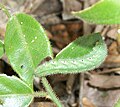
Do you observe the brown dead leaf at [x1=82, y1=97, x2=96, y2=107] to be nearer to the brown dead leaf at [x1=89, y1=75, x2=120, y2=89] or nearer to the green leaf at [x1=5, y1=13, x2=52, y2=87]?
the brown dead leaf at [x1=89, y1=75, x2=120, y2=89]

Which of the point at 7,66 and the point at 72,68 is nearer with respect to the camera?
the point at 72,68

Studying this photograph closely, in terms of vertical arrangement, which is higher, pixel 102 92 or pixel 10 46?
pixel 10 46

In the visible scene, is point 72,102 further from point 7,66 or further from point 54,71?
point 54,71

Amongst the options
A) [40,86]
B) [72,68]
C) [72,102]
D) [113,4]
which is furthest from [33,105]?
[113,4]

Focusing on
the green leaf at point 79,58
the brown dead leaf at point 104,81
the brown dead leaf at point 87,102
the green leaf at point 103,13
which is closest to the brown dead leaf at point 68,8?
the brown dead leaf at point 104,81

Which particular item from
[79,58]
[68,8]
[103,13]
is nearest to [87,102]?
[79,58]

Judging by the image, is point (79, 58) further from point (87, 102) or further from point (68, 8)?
point (68, 8)
